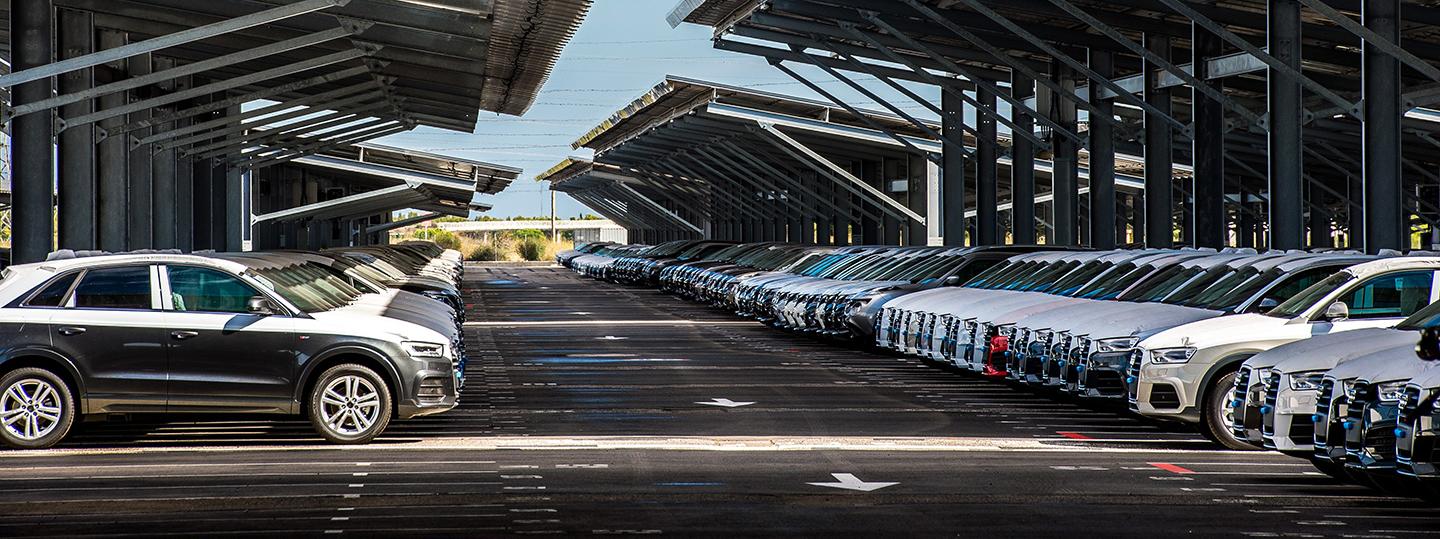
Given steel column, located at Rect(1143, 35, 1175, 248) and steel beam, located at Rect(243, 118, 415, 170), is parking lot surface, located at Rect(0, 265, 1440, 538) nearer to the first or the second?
steel column, located at Rect(1143, 35, 1175, 248)

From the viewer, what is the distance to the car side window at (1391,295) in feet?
41.8

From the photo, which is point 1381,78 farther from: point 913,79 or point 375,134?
point 375,134

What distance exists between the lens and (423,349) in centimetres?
1242

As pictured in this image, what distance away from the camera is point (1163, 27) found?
31.8m

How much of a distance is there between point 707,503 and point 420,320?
202 inches

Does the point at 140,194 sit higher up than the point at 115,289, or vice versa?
the point at 140,194

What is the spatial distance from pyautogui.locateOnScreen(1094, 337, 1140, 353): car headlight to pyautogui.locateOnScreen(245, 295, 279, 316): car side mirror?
627 cm

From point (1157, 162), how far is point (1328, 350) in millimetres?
22668

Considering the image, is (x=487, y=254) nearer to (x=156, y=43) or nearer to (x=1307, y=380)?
(x=156, y=43)

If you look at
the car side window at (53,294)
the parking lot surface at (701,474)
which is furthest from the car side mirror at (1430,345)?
the car side window at (53,294)

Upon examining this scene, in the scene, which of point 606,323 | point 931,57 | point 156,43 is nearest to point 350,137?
point 606,323

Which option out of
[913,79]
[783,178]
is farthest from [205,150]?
[783,178]

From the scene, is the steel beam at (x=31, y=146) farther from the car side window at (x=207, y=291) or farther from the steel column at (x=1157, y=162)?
the steel column at (x=1157, y=162)

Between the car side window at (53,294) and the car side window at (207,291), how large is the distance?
0.69m
